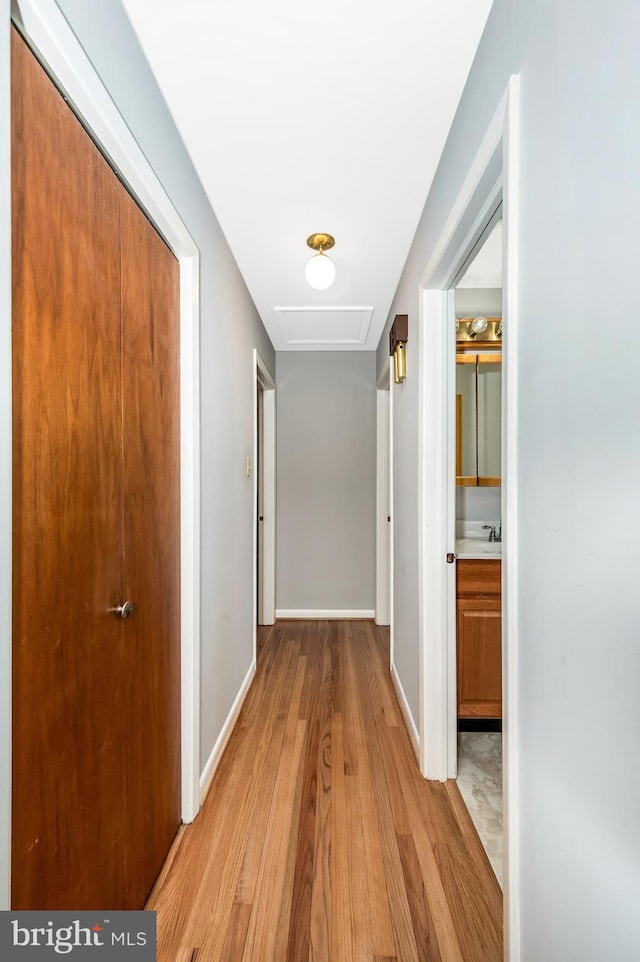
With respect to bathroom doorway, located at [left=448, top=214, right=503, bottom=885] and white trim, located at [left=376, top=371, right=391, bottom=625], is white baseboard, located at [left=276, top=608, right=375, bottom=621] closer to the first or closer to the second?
white trim, located at [left=376, top=371, right=391, bottom=625]

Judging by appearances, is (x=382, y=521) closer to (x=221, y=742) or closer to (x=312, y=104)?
(x=221, y=742)

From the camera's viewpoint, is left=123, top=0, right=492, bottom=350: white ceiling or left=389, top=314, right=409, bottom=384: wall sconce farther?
left=389, top=314, right=409, bottom=384: wall sconce

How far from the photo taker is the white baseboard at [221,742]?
6.23 ft

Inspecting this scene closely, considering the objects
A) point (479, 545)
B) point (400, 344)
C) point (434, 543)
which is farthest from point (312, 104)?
point (479, 545)

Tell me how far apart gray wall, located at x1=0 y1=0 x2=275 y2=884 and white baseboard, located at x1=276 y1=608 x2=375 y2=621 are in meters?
1.32

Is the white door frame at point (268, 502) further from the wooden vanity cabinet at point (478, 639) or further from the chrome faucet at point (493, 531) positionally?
the wooden vanity cabinet at point (478, 639)

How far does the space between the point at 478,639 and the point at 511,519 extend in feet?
4.52

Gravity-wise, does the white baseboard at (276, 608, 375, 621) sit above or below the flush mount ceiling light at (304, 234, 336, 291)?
below

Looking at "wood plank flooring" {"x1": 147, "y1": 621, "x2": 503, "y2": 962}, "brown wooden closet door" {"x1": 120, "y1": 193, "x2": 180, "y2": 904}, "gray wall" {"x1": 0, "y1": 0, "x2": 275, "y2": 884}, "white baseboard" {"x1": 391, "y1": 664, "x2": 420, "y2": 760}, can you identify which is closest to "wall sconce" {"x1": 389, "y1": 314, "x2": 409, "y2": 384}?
"gray wall" {"x1": 0, "y1": 0, "x2": 275, "y2": 884}

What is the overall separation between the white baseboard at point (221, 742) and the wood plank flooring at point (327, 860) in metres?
0.04

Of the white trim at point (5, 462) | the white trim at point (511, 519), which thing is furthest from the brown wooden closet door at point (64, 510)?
the white trim at point (511, 519)

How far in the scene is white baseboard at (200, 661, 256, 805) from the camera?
190 cm

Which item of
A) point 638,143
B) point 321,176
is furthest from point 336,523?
point 638,143

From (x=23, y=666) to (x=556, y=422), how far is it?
1.04 meters
